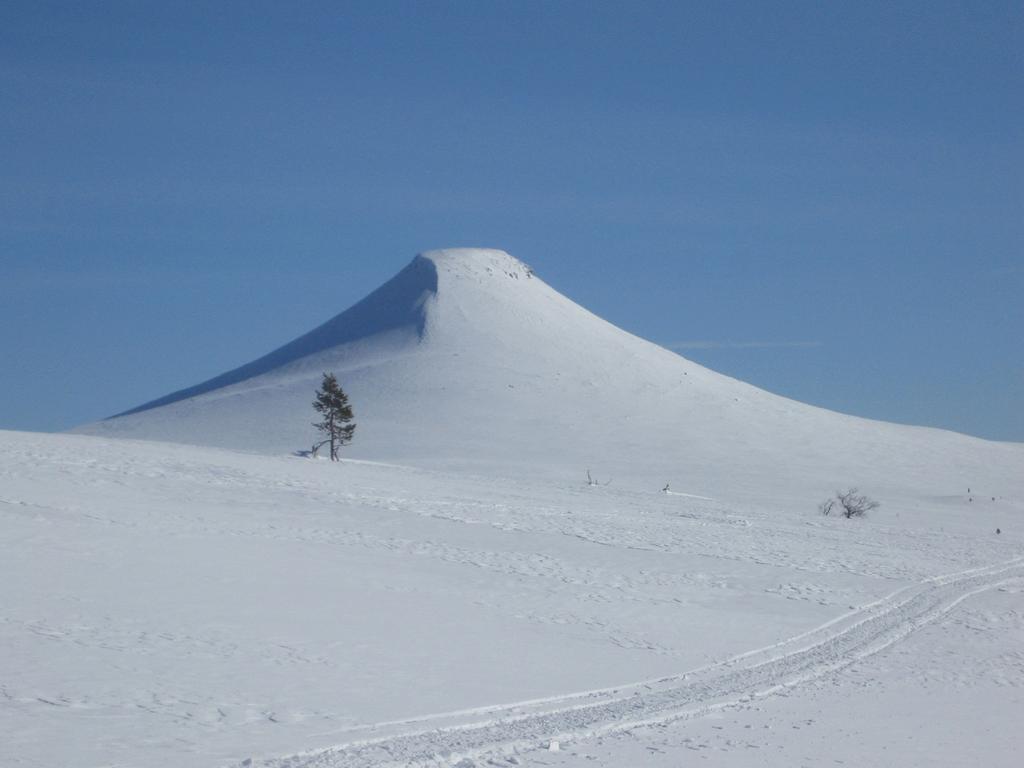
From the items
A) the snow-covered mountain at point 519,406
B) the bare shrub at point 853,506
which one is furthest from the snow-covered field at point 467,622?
the snow-covered mountain at point 519,406

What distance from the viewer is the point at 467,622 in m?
16.9

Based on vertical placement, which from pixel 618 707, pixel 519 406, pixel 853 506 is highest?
pixel 519 406

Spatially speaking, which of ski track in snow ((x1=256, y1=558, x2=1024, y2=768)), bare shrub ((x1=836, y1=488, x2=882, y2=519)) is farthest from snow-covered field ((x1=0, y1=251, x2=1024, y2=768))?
bare shrub ((x1=836, y1=488, x2=882, y2=519))

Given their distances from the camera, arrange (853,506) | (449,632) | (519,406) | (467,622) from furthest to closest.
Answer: (519,406) → (853,506) → (467,622) → (449,632)

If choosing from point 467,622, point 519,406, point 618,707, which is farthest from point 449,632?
point 519,406

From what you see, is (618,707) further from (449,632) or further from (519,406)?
(519,406)

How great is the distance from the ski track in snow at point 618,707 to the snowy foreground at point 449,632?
48mm

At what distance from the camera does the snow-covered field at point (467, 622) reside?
1087 centimetres

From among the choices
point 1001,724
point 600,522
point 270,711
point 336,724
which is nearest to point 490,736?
point 336,724

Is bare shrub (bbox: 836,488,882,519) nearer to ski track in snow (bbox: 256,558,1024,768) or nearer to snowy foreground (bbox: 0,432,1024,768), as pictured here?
snowy foreground (bbox: 0,432,1024,768)

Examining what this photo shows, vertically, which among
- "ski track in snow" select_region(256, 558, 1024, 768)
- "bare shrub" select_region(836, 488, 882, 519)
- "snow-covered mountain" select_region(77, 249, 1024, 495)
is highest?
"snow-covered mountain" select_region(77, 249, 1024, 495)

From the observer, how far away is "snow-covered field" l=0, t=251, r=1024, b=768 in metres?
10.9

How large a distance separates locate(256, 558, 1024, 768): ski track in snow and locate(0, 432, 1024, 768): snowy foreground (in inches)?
1.9

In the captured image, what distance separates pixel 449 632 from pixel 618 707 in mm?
4155
